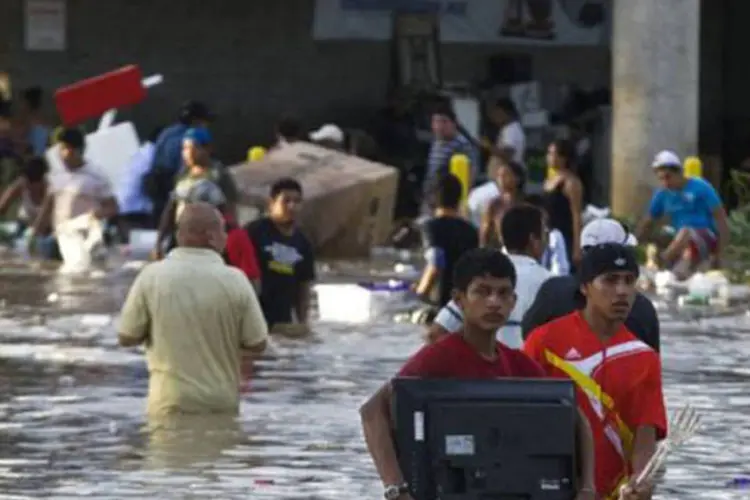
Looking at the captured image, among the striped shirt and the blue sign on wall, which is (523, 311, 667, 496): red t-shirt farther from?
the blue sign on wall

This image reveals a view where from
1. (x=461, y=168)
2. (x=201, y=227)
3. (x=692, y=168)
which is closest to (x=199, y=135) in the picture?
(x=461, y=168)

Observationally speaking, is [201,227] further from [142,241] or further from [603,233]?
[142,241]

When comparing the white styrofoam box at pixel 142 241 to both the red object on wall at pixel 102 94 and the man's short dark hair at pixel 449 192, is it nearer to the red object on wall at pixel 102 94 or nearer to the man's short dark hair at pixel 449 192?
the red object on wall at pixel 102 94

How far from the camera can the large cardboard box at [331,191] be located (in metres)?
28.0

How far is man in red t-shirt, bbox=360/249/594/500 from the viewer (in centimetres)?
794

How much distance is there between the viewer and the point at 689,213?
24.6 metres

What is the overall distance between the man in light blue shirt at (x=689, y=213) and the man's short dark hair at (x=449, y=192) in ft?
23.8

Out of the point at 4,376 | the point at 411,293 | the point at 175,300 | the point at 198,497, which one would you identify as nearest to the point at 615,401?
the point at 198,497

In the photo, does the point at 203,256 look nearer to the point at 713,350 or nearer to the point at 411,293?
the point at 713,350

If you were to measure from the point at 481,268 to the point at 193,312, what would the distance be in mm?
5021

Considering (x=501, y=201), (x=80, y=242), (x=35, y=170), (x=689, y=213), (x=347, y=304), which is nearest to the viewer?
(x=501, y=201)

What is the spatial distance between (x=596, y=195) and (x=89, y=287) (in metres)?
10.8

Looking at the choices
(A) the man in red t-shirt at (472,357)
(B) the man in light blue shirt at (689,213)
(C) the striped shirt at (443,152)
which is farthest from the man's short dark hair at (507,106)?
(A) the man in red t-shirt at (472,357)

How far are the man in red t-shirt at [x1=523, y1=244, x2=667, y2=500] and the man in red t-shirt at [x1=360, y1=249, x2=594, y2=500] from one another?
Result: 423 mm
